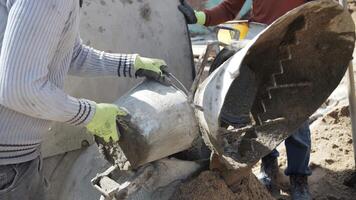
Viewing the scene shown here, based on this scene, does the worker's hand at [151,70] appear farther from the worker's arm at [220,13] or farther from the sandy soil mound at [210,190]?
the worker's arm at [220,13]

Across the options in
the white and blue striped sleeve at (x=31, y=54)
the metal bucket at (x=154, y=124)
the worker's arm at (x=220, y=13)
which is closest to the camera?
the white and blue striped sleeve at (x=31, y=54)

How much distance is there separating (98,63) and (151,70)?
25 cm

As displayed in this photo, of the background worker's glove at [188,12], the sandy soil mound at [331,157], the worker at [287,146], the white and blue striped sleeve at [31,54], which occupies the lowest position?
the sandy soil mound at [331,157]

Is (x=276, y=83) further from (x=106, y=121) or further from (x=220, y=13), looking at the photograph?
(x=220, y=13)

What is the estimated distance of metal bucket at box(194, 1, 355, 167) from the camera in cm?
223

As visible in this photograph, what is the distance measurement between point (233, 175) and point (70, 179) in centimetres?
89

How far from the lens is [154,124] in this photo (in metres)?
2.18

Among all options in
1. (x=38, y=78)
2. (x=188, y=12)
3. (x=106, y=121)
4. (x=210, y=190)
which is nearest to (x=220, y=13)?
(x=188, y=12)

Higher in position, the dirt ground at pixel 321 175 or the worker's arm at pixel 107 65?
the worker's arm at pixel 107 65

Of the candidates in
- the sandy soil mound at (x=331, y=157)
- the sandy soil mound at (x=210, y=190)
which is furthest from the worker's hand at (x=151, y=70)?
the sandy soil mound at (x=331, y=157)

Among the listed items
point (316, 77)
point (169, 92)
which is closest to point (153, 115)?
point (169, 92)

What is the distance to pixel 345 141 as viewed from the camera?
392 centimetres

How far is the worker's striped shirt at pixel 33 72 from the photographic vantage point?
177 centimetres

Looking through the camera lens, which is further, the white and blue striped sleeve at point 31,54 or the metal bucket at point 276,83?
the metal bucket at point 276,83
